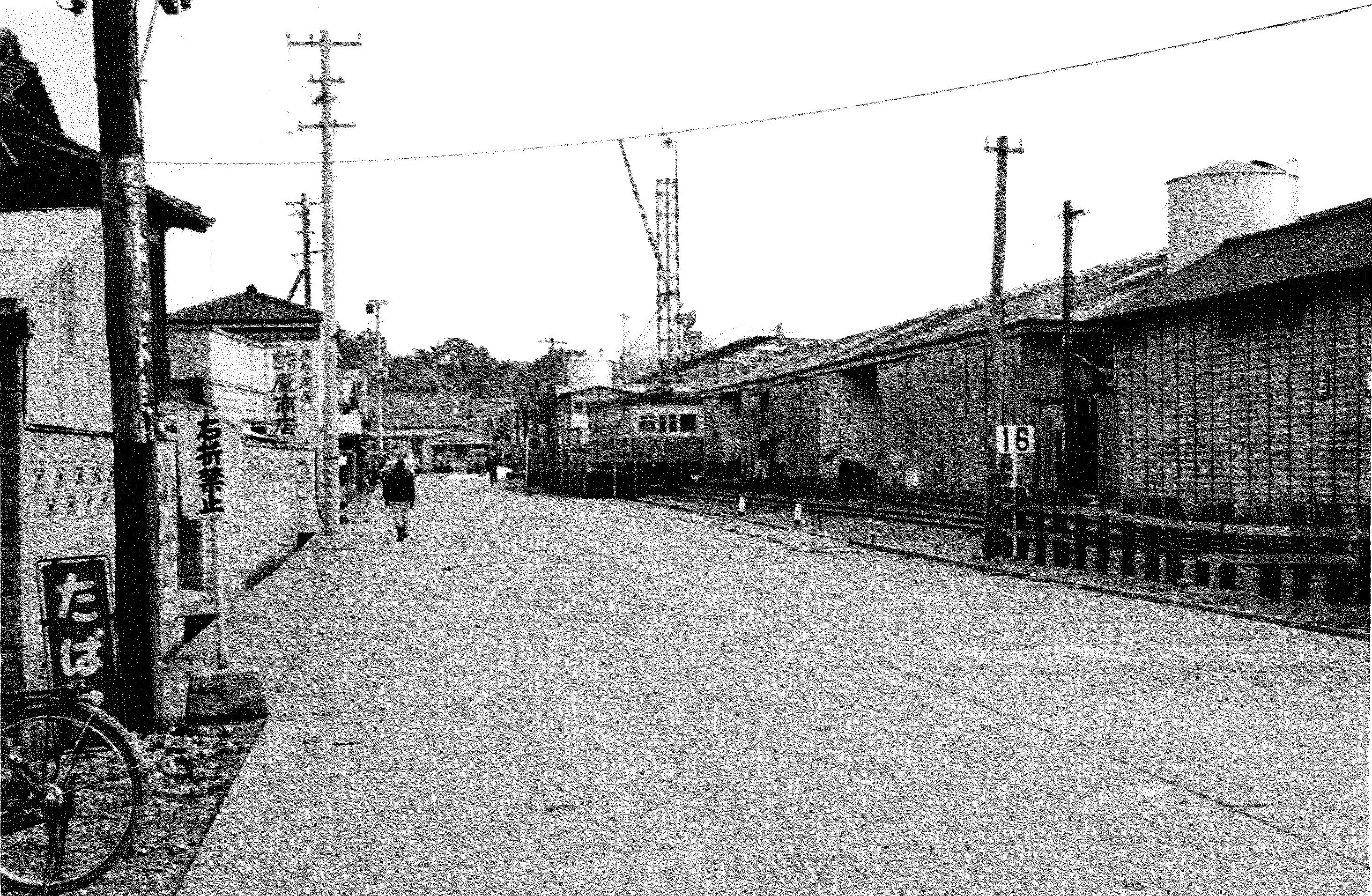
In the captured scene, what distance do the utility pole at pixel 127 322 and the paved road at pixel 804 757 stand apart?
1.27 metres

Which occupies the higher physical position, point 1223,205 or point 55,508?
point 1223,205

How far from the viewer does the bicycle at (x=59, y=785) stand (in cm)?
489

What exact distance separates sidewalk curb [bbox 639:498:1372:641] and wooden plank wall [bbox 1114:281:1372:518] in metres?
4.37

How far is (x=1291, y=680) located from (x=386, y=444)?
11070 centimetres

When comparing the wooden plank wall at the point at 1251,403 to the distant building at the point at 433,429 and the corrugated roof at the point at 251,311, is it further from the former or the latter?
the distant building at the point at 433,429

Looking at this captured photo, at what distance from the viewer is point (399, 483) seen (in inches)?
1011

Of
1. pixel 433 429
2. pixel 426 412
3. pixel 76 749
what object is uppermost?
pixel 426 412

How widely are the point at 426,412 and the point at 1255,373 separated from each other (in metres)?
104

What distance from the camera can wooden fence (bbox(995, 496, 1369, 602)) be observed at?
44.9 feet

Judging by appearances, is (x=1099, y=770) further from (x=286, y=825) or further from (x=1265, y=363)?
(x=1265, y=363)

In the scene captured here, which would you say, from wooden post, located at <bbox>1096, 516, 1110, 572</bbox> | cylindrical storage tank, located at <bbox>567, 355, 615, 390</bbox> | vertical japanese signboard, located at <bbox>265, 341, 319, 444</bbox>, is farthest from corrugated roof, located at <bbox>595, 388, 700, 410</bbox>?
cylindrical storage tank, located at <bbox>567, 355, 615, 390</bbox>

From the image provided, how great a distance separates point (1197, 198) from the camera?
32531mm

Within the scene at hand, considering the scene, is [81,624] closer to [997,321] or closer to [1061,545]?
[1061,545]

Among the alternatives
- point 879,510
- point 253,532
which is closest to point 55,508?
point 253,532
